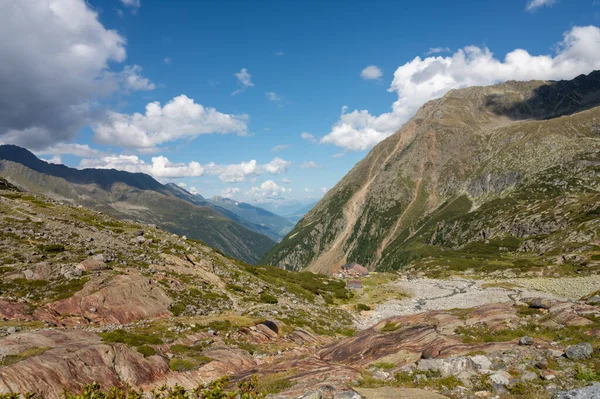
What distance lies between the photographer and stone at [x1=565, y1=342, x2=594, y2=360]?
19377 millimetres

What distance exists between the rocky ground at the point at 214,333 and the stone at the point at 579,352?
54mm

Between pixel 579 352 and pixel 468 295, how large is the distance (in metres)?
75.1

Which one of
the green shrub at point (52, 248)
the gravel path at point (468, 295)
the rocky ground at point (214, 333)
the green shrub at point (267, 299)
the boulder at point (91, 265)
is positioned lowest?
the gravel path at point (468, 295)

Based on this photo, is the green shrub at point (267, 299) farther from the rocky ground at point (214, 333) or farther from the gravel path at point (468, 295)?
the gravel path at point (468, 295)

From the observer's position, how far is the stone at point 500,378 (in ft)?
58.6

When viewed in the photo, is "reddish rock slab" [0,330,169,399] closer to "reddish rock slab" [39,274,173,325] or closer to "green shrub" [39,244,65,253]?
"reddish rock slab" [39,274,173,325]

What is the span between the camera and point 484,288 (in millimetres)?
Result: 96750

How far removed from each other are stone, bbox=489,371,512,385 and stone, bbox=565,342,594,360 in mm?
4666

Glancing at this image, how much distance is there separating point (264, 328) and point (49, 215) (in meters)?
50.5

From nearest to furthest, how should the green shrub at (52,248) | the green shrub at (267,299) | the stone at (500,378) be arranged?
the stone at (500,378) → the green shrub at (52,248) → the green shrub at (267,299)

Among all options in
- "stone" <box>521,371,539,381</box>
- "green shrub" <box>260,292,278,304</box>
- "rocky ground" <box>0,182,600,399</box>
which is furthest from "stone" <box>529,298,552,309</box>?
"green shrub" <box>260,292,278,304</box>

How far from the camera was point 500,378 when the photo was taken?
59.8 feet

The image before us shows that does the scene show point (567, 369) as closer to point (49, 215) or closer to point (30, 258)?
point (30, 258)

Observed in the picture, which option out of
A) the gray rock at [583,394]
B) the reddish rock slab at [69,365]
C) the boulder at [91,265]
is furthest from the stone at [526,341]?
the boulder at [91,265]
